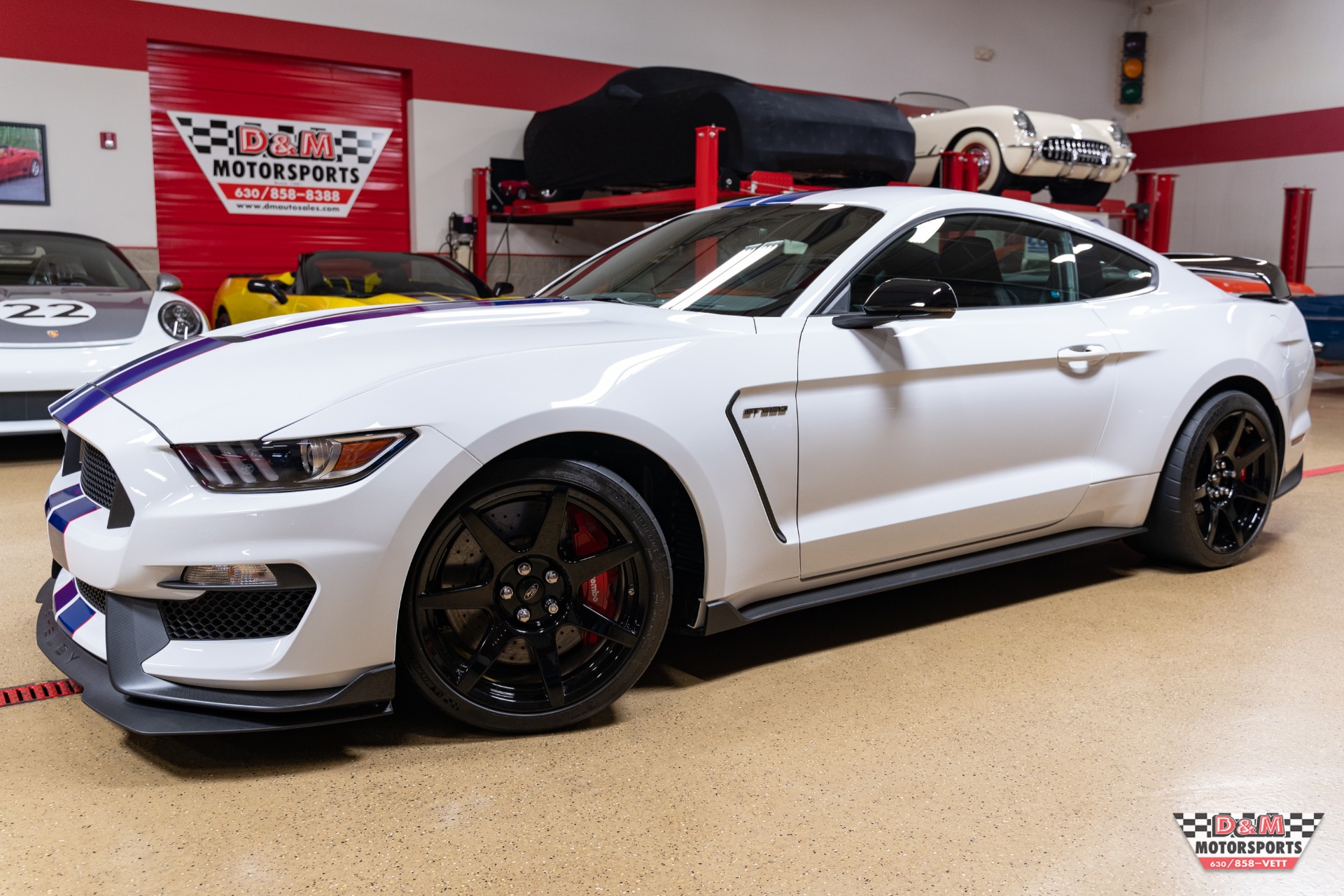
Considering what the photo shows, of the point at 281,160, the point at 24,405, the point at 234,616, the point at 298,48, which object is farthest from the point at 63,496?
the point at 298,48

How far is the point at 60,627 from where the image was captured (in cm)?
203

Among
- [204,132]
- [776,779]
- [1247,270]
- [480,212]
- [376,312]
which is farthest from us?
[480,212]

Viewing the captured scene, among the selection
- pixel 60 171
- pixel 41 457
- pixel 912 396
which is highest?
pixel 60 171

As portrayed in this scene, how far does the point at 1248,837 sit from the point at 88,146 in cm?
927

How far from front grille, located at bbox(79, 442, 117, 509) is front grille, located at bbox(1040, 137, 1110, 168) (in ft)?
26.4

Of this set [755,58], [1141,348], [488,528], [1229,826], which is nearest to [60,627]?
[488,528]

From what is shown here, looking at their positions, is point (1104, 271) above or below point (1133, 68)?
below

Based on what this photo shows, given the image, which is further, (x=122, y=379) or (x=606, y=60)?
(x=606, y=60)

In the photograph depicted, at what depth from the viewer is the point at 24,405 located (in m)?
4.51

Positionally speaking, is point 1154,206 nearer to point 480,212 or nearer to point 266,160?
point 480,212

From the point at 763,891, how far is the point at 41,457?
4940 millimetres

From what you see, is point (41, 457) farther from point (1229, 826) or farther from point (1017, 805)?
point (1229, 826)

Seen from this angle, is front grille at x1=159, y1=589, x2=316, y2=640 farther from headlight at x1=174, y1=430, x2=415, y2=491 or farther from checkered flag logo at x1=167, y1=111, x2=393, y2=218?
checkered flag logo at x1=167, y1=111, x2=393, y2=218

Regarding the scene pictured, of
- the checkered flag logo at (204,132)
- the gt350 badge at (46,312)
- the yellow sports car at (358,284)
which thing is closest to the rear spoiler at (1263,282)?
the yellow sports car at (358,284)
